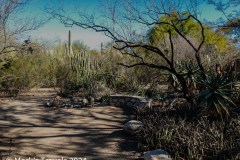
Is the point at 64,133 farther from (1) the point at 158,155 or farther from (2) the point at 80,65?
(2) the point at 80,65

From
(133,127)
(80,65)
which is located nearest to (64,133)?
(133,127)

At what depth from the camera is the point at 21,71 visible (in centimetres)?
1465

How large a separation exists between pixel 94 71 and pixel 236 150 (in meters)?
10.3

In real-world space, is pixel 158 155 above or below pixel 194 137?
below

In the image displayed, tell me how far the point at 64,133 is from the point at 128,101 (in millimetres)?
3927

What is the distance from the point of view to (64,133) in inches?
299

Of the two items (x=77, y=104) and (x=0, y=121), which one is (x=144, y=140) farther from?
(x=77, y=104)

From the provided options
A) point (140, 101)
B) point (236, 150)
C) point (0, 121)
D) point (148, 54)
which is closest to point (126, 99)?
point (140, 101)

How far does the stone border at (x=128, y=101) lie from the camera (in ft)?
34.5

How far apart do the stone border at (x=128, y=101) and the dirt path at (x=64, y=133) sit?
52 centimetres

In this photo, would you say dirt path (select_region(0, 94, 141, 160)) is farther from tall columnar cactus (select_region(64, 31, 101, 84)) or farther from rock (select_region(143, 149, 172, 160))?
tall columnar cactus (select_region(64, 31, 101, 84))

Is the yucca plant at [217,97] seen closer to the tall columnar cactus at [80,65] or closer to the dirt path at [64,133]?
the dirt path at [64,133]

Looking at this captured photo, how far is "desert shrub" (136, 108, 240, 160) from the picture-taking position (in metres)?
5.54

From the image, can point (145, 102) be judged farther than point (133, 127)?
Yes
